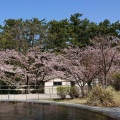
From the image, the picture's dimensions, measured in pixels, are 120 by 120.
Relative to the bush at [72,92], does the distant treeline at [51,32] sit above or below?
above

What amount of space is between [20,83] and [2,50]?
5.84 meters

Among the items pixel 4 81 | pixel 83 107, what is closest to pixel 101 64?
pixel 83 107

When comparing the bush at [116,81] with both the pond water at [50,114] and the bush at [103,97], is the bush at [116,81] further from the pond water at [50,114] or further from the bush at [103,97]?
the pond water at [50,114]

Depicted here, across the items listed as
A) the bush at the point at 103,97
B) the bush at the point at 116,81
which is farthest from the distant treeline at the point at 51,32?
the bush at the point at 103,97

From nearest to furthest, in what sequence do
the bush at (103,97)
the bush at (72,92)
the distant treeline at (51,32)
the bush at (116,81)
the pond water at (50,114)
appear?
the pond water at (50,114), the bush at (103,97), the bush at (72,92), the bush at (116,81), the distant treeline at (51,32)

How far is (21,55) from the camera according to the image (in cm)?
4525

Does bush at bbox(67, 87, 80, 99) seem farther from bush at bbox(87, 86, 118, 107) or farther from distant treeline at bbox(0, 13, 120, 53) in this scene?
distant treeline at bbox(0, 13, 120, 53)

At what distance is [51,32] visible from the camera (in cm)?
5725

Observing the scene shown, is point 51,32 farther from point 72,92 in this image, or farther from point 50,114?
point 50,114

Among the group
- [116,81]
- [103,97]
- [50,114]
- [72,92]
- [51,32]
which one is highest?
[51,32]

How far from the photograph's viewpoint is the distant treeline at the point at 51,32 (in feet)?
155

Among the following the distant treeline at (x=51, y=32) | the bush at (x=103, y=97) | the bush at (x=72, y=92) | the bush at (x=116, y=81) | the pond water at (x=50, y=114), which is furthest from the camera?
the distant treeline at (x=51, y=32)

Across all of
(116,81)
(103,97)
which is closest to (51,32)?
(116,81)

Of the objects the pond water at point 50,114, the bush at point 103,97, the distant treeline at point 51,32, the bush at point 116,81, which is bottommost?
the pond water at point 50,114
